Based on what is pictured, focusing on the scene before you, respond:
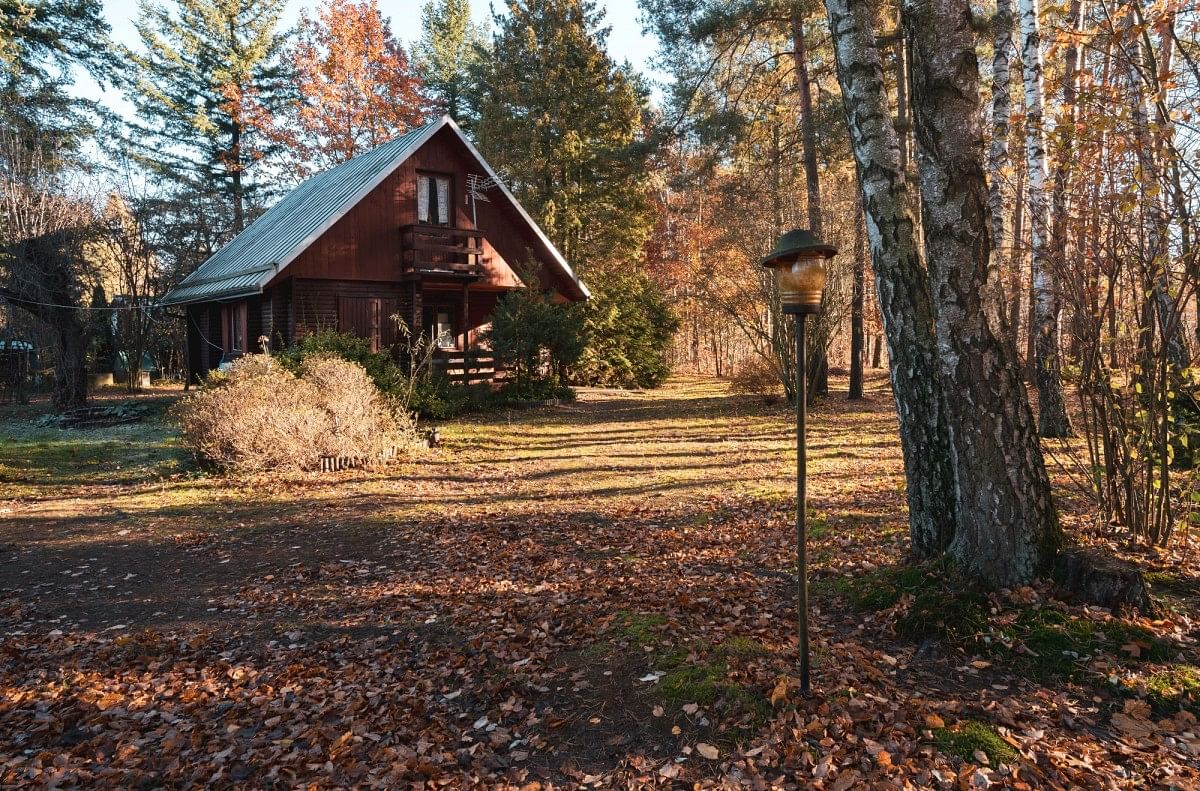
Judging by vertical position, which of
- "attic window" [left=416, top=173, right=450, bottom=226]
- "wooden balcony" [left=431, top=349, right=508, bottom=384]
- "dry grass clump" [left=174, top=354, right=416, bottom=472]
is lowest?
"dry grass clump" [left=174, top=354, right=416, bottom=472]

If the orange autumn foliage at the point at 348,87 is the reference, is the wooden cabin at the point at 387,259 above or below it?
below

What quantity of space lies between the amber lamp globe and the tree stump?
2.30 metres

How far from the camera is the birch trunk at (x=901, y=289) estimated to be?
181 inches

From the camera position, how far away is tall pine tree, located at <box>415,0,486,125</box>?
32438 millimetres

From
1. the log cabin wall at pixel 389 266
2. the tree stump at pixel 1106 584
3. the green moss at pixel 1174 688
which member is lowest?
the green moss at pixel 1174 688

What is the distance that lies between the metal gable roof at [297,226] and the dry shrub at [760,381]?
5607mm

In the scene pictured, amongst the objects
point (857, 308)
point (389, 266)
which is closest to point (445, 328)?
point (389, 266)

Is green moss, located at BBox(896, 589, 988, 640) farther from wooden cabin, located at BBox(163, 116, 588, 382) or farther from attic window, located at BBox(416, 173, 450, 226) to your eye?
attic window, located at BBox(416, 173, 450, 226)

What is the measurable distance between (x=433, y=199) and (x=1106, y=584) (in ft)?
57.0

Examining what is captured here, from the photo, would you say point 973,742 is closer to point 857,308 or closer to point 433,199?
point 857,308

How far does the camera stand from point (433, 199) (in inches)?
733

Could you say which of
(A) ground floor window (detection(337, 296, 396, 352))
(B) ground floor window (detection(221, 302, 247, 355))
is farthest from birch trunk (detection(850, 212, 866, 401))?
(B) ground floor window (detection(221, 302, 247, 355))

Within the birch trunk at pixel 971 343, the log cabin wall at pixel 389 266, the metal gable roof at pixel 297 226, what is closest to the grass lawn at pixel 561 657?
the birch trunk at pixel 971 343

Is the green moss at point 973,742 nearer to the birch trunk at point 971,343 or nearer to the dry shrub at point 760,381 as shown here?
the birch trunk at point 971,343
